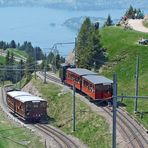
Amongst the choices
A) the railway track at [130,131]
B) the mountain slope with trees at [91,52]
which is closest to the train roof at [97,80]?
the railway track at [130,131]

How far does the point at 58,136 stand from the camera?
62812 millimetres

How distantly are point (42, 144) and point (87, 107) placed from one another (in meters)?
11.1

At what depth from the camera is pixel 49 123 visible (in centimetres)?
7019

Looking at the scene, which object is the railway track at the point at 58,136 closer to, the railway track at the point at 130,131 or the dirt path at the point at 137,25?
the railway track at the point at 130,131

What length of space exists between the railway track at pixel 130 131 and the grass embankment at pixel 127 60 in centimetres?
121

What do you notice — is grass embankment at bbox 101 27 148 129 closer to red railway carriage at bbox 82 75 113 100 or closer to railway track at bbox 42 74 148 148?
railway track at bbox 42 74 148 148

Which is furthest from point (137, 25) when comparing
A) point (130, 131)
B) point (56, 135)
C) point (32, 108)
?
point (130, 131)

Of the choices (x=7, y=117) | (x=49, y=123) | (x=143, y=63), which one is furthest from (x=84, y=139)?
(x=143, y=63)

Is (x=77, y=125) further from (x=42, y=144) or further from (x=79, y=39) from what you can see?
(x=79, y=39)

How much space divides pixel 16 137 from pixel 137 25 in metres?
58.1

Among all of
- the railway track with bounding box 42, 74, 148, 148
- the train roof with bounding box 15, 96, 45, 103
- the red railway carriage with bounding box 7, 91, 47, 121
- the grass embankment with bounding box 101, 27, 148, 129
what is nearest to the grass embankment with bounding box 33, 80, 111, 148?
the railway track with bounding box 42, 74, 148, 148

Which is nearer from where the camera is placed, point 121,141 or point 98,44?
point 121,141

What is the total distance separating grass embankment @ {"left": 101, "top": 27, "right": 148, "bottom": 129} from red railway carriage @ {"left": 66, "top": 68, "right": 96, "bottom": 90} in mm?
5908

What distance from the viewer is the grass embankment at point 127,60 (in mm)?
71850
